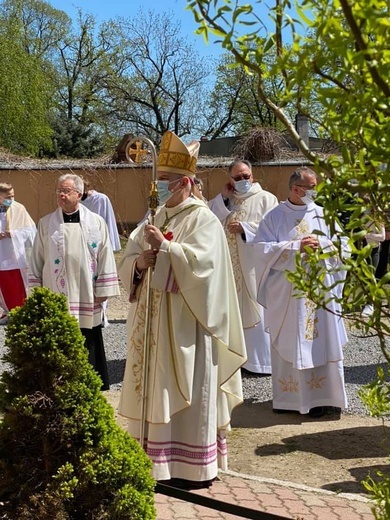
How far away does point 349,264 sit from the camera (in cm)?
181

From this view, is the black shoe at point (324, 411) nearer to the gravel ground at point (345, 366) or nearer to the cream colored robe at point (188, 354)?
the gravel ground at point (345, 366)

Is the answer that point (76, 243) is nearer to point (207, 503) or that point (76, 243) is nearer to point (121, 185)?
point (207, 503)

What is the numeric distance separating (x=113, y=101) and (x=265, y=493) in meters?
35.6

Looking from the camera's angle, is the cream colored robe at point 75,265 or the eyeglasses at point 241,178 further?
the eyeglasses at point 241,178

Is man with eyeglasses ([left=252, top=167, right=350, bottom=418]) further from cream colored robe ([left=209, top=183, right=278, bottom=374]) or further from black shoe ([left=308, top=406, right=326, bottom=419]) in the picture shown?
cream colored robe ([left=209, top=183, right=278, bottom=374])

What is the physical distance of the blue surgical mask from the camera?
855 centimetres

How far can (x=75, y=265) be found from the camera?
24.6 feet

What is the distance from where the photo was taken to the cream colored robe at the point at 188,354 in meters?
4.99

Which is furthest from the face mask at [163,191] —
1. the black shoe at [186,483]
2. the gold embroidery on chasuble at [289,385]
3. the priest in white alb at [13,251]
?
the priest in white alb at [13,251]

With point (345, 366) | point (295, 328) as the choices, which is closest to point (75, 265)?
point (295, 328)

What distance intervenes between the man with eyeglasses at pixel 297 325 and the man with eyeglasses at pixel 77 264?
4.65 ft

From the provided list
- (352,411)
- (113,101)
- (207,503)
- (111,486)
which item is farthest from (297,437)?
(113,101)

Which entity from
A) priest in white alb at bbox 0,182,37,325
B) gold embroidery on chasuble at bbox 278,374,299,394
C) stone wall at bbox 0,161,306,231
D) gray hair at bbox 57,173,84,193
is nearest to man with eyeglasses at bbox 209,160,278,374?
gold embroidery on chasuble at bbox 278,374,299,394

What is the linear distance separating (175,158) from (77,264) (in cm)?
258
